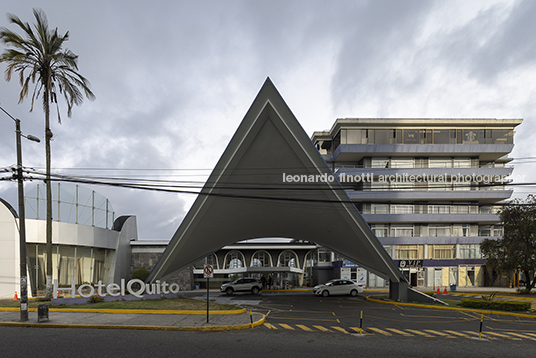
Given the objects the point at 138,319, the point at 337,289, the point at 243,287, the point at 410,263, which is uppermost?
the point at 138,319

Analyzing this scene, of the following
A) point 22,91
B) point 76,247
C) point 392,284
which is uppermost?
point 22,91

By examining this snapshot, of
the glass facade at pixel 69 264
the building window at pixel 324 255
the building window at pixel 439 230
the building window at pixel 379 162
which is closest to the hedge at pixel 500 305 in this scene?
the building window at pixel 439 230

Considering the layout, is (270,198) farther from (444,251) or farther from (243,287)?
(444,251)

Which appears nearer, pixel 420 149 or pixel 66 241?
pixel 66 241

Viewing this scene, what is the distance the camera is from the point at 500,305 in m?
22.3

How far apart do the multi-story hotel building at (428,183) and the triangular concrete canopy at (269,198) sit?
2450cm

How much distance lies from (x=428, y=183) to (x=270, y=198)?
3570cm

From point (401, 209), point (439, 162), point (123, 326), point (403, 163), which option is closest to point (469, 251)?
point (401, 209)

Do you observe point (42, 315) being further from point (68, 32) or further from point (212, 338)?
point (68, 32)

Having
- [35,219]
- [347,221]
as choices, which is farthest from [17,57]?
[347,221]

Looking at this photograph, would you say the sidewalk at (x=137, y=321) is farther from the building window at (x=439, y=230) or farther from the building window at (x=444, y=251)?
the building window at (x=439, y=230)

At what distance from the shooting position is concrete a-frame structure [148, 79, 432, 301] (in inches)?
734

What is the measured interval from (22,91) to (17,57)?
2.10 metres

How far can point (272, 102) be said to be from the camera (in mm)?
18078
